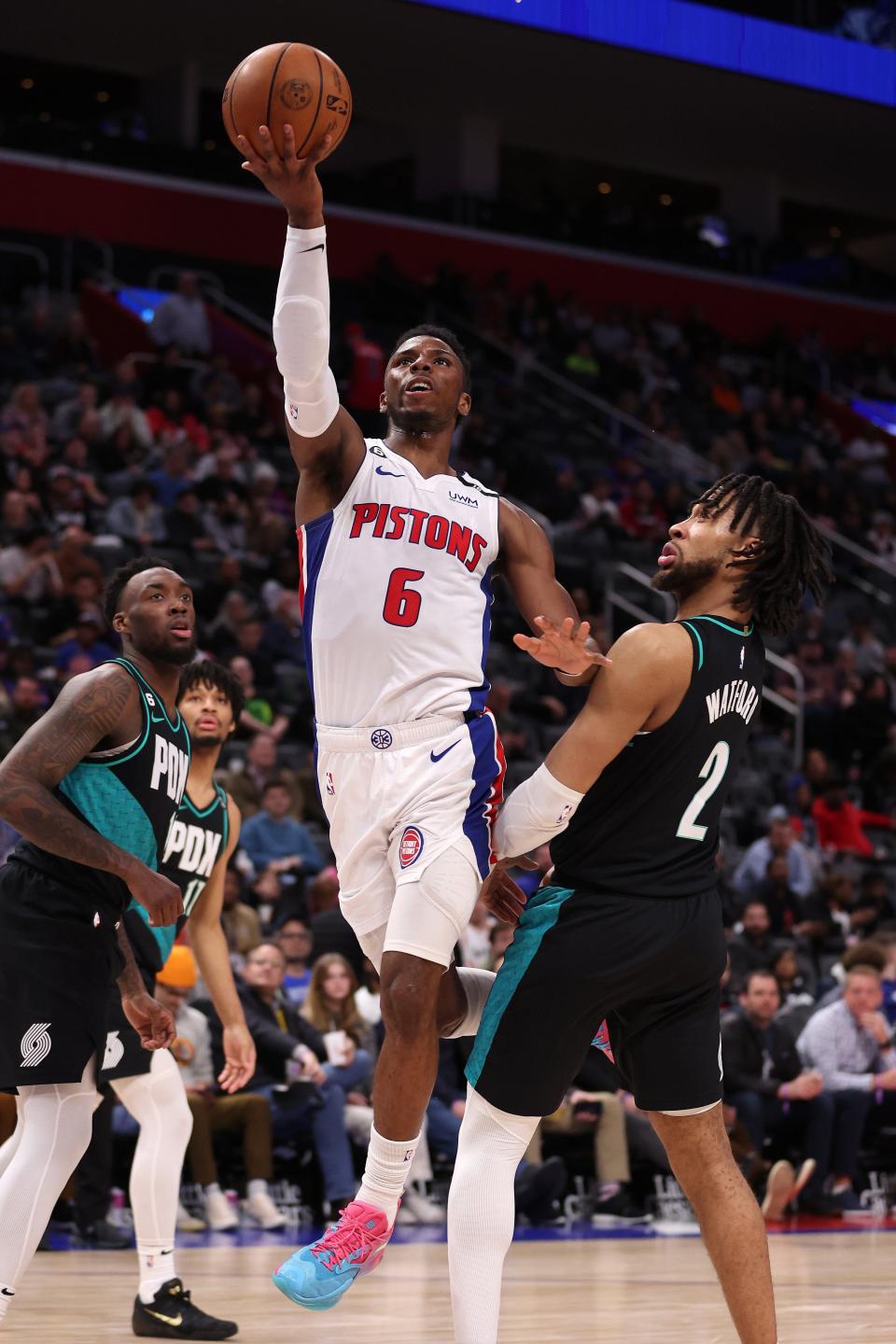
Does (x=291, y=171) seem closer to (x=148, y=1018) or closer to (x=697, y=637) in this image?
(x=697, y=637)

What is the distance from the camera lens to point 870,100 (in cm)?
2102

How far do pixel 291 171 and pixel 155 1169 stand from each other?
3142 millimetres

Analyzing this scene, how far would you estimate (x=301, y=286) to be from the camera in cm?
411

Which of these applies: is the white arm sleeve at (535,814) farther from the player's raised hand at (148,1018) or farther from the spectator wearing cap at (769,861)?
the spectator wearing cap at (769,861)

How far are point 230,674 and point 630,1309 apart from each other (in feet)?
8.73

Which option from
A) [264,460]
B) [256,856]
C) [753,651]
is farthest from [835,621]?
[753,651]

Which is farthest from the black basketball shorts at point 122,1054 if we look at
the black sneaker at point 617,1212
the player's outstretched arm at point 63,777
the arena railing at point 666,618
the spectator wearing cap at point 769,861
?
the arena railing at point 666,618

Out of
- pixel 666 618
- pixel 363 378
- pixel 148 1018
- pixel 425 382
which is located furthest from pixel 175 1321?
pixel 363 378

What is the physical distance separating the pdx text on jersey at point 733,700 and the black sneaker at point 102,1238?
16.2 feet

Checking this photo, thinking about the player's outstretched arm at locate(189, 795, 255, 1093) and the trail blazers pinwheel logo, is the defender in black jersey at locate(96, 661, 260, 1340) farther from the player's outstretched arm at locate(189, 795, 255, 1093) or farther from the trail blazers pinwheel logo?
the trail blazers pinwheel logo

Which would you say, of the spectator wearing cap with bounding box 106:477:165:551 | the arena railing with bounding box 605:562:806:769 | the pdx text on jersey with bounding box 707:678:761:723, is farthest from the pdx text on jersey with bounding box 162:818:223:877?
the arena railing with bounding box 605:562:806:769

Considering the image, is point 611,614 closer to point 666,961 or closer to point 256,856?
point 256,856

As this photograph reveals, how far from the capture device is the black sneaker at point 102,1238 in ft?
26.3

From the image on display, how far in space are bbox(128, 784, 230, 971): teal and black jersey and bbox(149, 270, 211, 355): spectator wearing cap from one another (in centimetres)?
1187
